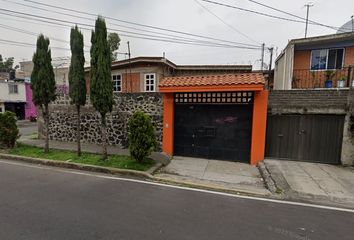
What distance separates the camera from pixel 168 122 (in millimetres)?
8758

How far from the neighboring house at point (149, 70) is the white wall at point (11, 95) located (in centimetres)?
1918

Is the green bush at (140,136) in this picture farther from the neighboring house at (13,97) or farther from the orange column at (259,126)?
the neighboring house at (13,97)

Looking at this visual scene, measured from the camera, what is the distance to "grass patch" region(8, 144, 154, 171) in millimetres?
7117

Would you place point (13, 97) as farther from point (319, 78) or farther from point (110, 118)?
point (319, 78)

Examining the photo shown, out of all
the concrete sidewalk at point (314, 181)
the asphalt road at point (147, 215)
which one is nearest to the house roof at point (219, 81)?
the concrete sidewalk at point (314, 181)

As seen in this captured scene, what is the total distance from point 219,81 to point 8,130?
939cm

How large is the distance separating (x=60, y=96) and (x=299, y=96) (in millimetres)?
11178

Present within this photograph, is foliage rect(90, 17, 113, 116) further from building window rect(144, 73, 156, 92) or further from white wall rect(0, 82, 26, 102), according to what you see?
white wall rect(0, 82, 26, 102)

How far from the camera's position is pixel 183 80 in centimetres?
850

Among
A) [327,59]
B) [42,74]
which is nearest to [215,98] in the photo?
[42,74]

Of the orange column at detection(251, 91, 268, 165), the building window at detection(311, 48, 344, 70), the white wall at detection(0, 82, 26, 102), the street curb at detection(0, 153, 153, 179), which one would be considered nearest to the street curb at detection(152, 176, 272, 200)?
the street curb at detection(0, 153, 153, 179)

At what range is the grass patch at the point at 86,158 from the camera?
7.12m

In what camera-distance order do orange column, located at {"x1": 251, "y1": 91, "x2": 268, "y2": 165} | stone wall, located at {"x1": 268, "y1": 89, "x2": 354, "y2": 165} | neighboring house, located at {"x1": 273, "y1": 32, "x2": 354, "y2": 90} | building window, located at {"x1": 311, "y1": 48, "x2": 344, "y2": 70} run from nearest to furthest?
stone wall, located at {"x1": 268, "y1": 89, "x2": 354, "y2": 165} → orange column, located at {"x1": 251, "y1": 91, "x2": 268, "y2": 165} → neighboring house, located at {"x1": 273, "y1": 32, "x2": 354, "y2": 90} → building window, located at {"x1": 311, "y1": 48, "x2": 344, "y2": 70}

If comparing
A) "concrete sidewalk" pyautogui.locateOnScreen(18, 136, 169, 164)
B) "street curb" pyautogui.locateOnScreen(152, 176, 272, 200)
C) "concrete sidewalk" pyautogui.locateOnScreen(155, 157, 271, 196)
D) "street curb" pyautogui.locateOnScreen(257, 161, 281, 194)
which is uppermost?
"concrete sidewalk" pyautogui.locateOnScreen(18, 136, 169, 164)
